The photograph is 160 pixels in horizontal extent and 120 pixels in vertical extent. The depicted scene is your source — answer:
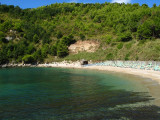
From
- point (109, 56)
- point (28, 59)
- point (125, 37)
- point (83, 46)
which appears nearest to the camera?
point (109, 56)

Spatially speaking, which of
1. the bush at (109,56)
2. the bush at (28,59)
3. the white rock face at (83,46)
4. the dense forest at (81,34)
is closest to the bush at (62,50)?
the dense forest at (81,34)

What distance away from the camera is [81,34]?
72.4m

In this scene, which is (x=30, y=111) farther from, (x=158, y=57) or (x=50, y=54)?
(x=50, y=54)

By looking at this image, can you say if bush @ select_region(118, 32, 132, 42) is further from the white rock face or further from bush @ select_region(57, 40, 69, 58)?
bush @ select_region(57, 40, 69, 58)

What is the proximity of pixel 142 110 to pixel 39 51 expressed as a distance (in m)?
61.5

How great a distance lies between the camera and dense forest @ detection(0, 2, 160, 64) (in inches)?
2042

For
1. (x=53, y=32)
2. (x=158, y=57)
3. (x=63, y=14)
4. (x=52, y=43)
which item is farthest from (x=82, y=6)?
(x=158, y=57)

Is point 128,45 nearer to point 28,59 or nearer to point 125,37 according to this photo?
point 125,37

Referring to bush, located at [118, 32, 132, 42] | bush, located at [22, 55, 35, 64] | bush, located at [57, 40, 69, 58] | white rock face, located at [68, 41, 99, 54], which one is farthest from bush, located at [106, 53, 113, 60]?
bush, located at [22, 55, 35, 64]

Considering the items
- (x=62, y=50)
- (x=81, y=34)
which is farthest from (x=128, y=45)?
(x=81, y=34)

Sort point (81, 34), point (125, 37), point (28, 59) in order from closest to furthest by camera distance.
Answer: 1. point (125, 37)
2. point (28, 59)
3. point (81, 34)

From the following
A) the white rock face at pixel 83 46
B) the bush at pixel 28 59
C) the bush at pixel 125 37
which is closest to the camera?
the bush at pixel 125 37

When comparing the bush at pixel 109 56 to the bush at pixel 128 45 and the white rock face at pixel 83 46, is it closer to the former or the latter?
the bush at pixel 128 45

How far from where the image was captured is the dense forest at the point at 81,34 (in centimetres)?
5186
